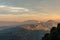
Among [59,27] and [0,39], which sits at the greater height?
[59,27]

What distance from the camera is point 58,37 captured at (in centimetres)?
3069

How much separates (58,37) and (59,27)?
1624 mm

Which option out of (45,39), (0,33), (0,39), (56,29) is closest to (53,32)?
(56,29)

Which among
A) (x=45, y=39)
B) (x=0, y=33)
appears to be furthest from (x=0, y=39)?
(x=45, y=39)

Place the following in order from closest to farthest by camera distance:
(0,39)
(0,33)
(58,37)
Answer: (58,37) < (0,39) < (0,33)

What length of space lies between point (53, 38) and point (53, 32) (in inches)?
32.8

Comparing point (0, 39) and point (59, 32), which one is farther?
point (0, 39)

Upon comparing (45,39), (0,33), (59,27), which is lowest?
(0,33)

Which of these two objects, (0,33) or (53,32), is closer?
(53,32)

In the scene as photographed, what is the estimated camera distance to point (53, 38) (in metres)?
31.6

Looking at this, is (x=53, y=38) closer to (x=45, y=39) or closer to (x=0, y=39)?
(x=45, y=39)

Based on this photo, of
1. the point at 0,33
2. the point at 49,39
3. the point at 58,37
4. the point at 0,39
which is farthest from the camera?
the point at 0,33

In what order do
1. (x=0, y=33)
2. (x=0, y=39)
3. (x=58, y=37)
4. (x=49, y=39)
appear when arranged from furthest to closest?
(x=0, y=33) < (x=0, y=39) < (x=49, y=39) < (x=58, y=37)

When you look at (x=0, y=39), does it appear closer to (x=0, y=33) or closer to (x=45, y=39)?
(x=0, y=33)
